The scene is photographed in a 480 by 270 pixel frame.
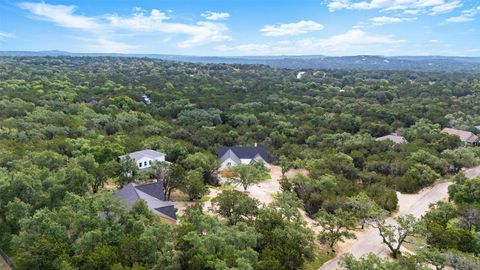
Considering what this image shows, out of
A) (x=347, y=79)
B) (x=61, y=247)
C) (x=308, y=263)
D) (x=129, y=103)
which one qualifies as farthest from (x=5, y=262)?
(x=347, y=79)

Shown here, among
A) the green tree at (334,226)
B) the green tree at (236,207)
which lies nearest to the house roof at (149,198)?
the green tree at (236,207)

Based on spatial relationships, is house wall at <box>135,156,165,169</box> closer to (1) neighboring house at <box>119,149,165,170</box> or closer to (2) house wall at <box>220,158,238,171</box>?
(1) neighboring house at <box>119,149,165,170</box>

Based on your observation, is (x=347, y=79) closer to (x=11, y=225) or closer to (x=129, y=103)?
(x=129, y=103)

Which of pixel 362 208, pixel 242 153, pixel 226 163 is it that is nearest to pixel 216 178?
pixel 226 163

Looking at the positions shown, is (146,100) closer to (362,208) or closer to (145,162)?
(145,162)

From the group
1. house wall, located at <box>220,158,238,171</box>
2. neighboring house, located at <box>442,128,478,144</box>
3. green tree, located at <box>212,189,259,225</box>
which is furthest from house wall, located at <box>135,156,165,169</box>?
neighboring house, located at <box>442,128,478,144</box>

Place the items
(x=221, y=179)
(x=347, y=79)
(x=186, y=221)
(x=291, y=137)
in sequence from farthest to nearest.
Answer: (x=347, y=79) < (x=291, y=137) < (x=221, y=179) < (x=186, y=221)

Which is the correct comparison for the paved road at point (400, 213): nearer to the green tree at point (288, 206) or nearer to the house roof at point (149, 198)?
the green tree at point (288, 206)
